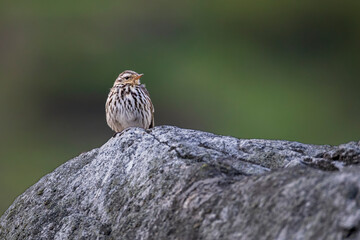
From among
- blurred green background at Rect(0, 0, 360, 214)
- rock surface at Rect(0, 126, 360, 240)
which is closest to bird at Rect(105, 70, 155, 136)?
rock surface at Rect(0, 126, 360, 240)

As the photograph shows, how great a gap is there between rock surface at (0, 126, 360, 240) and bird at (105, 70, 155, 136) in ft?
12.7

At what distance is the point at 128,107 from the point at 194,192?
19.8 feet

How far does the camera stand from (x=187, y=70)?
43938 millimetres

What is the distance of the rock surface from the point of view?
253 inches

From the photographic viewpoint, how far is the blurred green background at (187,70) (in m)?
36.4

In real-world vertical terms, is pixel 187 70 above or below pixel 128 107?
above

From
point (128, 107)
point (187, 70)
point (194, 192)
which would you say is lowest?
point (194, 192)

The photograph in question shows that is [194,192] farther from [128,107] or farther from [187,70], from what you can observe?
[187,70]

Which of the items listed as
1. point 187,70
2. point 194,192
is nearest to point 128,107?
point 194,192

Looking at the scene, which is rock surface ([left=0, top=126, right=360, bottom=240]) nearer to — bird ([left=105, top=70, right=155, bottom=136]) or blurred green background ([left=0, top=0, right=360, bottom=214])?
bird ([left=105, top=70, right=155, bottom=136])

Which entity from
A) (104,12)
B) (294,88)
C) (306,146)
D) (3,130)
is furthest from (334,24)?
(306,146)

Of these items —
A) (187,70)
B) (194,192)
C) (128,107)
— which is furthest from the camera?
(187,70)

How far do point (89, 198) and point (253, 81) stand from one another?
116 feet

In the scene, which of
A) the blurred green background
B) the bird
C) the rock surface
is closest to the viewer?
the rock surface
